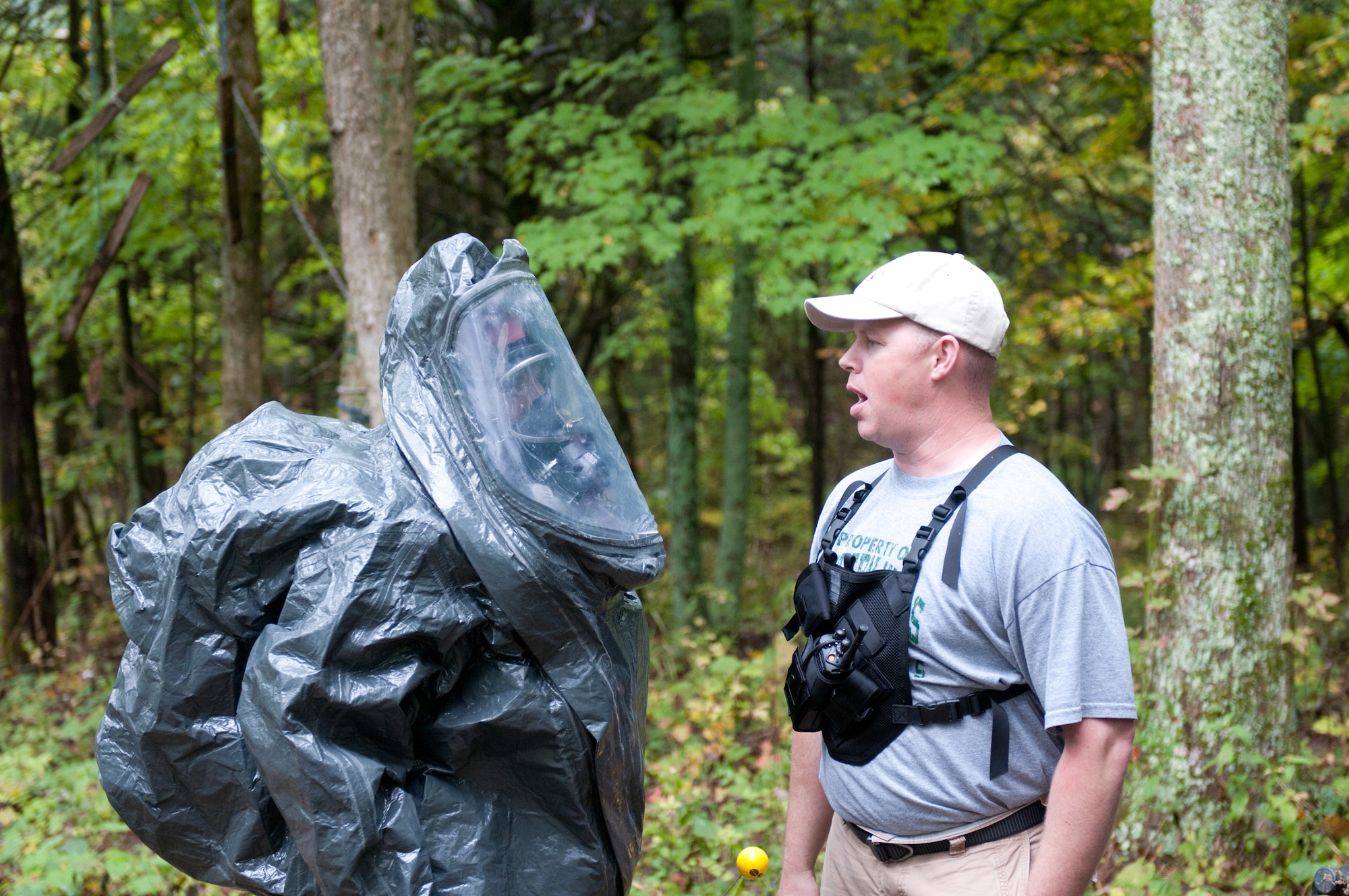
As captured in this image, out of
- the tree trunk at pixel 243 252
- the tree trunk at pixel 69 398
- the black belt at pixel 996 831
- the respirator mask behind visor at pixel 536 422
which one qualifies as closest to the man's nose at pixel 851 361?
the respirator mask behind visor at pixel 536 422

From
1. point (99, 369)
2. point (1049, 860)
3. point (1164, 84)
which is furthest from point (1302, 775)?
point (99, 369)

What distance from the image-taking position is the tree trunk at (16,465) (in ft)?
24.6

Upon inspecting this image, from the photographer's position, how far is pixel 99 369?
587 cm

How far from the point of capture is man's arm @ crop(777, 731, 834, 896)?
1.92 m

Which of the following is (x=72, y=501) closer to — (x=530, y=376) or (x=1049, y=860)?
(x=530, y=376)

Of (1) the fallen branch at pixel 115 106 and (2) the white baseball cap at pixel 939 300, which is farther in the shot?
(1) the fallen branch at pixel 115 106

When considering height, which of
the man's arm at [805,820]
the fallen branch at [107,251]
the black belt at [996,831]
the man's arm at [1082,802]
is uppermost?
the fallen branch at [107,251]

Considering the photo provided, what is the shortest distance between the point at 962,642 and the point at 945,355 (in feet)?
1.64

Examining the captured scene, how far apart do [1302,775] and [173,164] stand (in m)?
8.25

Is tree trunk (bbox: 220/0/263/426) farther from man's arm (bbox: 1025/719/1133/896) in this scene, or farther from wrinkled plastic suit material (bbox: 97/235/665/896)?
man's arm (bbox: 1025/719/1133/896)

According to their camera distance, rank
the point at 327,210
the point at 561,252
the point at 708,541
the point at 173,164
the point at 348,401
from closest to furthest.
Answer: the point at 348,401 < the point at 561,252 < the point at 173,164 < the point at 327,210 < the point at 708,541

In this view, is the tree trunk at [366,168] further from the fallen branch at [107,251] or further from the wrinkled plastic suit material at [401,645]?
the wrinkled plastic suit material at [401,645]

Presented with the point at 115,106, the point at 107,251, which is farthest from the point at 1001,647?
the point at 115,106

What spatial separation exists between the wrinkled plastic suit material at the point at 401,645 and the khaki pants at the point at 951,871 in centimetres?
47
